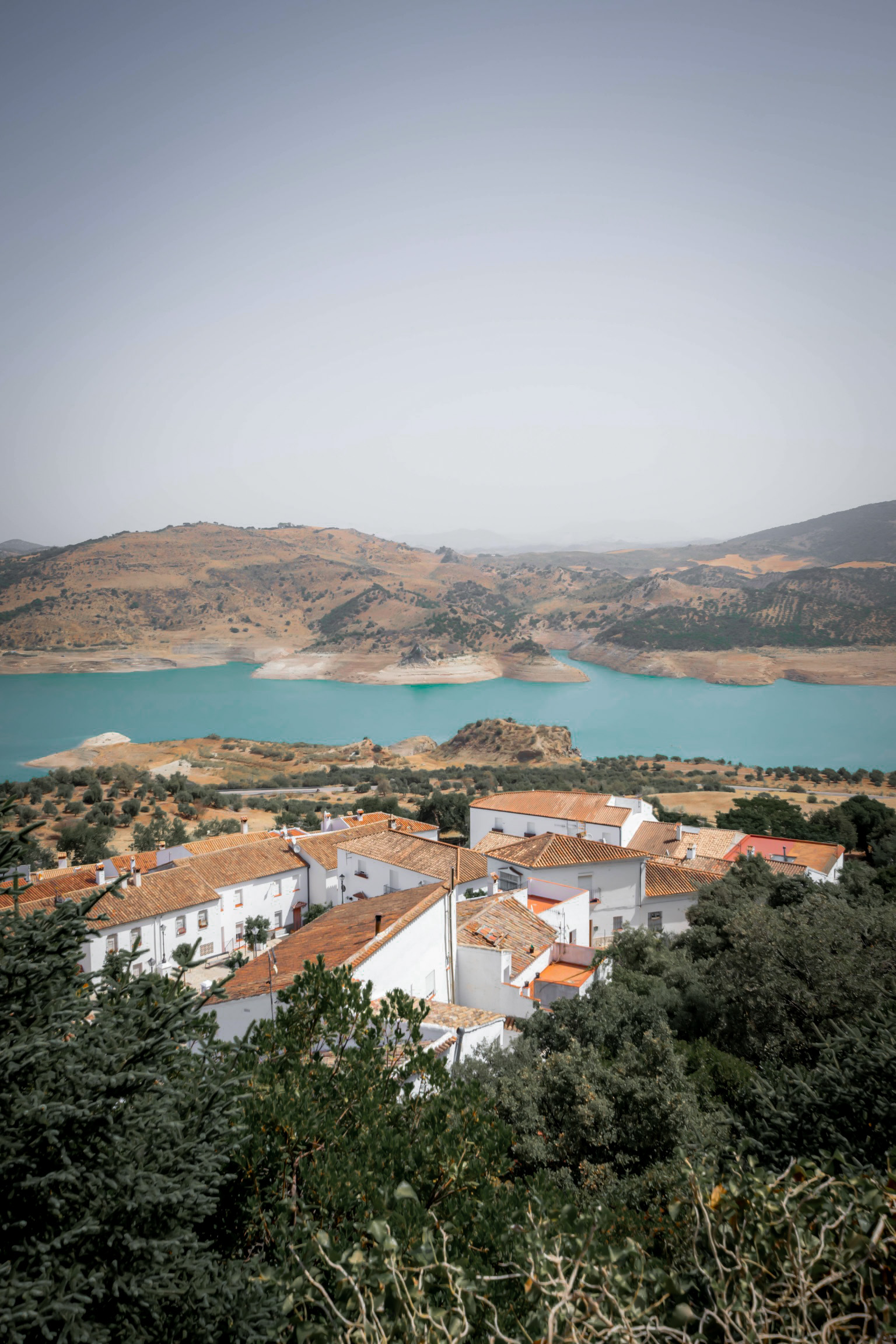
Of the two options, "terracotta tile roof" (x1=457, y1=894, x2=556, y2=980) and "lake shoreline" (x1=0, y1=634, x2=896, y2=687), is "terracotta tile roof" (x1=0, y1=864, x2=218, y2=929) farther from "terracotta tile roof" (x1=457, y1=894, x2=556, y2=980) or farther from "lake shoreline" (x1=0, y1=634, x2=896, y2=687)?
"lake shoreline" (x1=0, y1=634, x2=896, y2=687)

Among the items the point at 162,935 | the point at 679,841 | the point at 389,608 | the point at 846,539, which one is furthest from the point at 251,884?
the point at 846,539

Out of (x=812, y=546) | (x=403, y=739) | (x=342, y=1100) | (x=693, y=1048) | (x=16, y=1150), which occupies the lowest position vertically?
(x=403, y=739)

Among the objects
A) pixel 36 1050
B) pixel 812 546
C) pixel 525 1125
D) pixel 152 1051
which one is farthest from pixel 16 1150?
pixel 812 546

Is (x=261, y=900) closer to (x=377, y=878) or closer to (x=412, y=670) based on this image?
(x=377, y=878)

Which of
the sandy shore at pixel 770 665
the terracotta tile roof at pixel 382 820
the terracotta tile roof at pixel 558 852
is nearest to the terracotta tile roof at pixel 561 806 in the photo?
the terracotta tile roof at pixel 382 820

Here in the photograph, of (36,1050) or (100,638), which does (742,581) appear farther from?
(36,1050)

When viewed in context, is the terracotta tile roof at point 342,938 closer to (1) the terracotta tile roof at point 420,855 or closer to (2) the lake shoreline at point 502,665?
(1) the terracotta tile roof at point 420,855

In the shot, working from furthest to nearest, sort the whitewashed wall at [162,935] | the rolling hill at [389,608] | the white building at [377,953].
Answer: the rolling hill at [389,608] → the whitewashed wall at [162,935] → the white building at [377,953]
